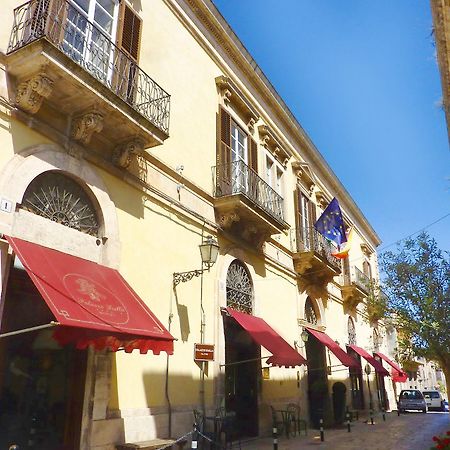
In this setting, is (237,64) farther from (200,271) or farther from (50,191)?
(50,191)

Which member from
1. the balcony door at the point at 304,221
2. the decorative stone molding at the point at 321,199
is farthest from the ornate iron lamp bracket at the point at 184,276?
the decorative stone molding at the point at 321,199

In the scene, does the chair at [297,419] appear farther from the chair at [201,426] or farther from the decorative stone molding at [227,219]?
the decorative stone molding at [227,219]

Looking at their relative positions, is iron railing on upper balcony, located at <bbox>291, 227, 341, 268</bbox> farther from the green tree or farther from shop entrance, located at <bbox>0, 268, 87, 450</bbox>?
shop entrance, located at <bbox>0, 268, 87, 450</bbox>

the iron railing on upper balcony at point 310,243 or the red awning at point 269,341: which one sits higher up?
the iron railing on upper balcony at point 310,243

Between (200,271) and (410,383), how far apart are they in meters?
43.9

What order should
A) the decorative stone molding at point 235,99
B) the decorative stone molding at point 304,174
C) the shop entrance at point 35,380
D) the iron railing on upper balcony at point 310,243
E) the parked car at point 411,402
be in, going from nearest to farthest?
the shop entrance at point 35,380 → the decorative stone molding at point 235,99 → the iron railing on upper balcony at point 310,243 → the decorative stone molding at point 304,174 → the parked car at point 411,402

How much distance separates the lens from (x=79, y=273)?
639 centimetres

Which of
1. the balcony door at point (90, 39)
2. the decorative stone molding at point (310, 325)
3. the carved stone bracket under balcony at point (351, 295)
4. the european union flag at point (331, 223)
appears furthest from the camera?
the carved stone bracket under balcony at point (351, 295)

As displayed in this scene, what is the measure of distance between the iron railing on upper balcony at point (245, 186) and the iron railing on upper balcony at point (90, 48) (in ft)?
8.26

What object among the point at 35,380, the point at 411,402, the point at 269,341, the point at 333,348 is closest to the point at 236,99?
the point at 269,341

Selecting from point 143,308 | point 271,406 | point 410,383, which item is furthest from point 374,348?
point 410,383

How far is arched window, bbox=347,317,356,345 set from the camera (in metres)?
21.0

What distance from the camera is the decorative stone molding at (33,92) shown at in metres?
6.30

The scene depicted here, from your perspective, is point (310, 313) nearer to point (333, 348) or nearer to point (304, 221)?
point (333, 348)
